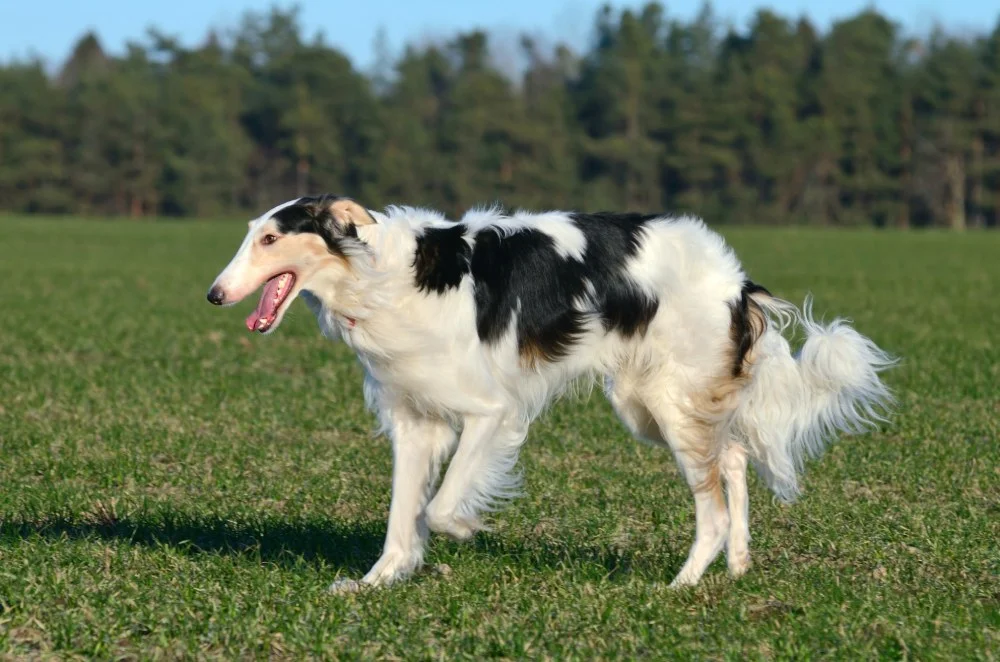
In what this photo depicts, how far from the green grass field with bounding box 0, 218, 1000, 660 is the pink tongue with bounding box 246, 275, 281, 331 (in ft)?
3.37

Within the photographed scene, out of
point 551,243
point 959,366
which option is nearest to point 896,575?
Result: point 551,243

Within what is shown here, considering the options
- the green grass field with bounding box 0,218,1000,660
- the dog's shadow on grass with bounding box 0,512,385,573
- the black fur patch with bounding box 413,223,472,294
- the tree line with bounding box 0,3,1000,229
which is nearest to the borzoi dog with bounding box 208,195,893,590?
the black fur patch with bounding box 413,223,472,294

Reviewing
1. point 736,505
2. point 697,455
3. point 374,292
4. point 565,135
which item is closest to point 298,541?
point 374,292

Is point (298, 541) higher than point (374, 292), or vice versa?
point (374, 292)

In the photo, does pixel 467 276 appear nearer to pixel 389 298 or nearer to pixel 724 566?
pixel 389 298

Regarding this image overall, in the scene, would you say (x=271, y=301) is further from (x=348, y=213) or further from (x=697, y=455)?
(x=697, y=455)

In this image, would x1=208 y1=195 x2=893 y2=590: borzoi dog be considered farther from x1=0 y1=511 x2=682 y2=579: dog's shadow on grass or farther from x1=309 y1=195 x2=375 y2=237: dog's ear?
x1=0 y1=511 x2=682 y2=579: dog's shadow on grass

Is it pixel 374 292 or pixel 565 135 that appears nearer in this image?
pixel 374 292

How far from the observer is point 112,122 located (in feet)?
240

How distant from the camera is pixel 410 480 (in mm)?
5680

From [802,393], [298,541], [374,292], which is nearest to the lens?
[374,292]

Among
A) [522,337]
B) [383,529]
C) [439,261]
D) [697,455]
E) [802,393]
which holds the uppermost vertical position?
[439,261]

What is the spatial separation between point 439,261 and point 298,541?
5.37 feet

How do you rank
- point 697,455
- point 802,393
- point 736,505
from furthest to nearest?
1. point 802,393
2. point 736,505
3. point 697,455
